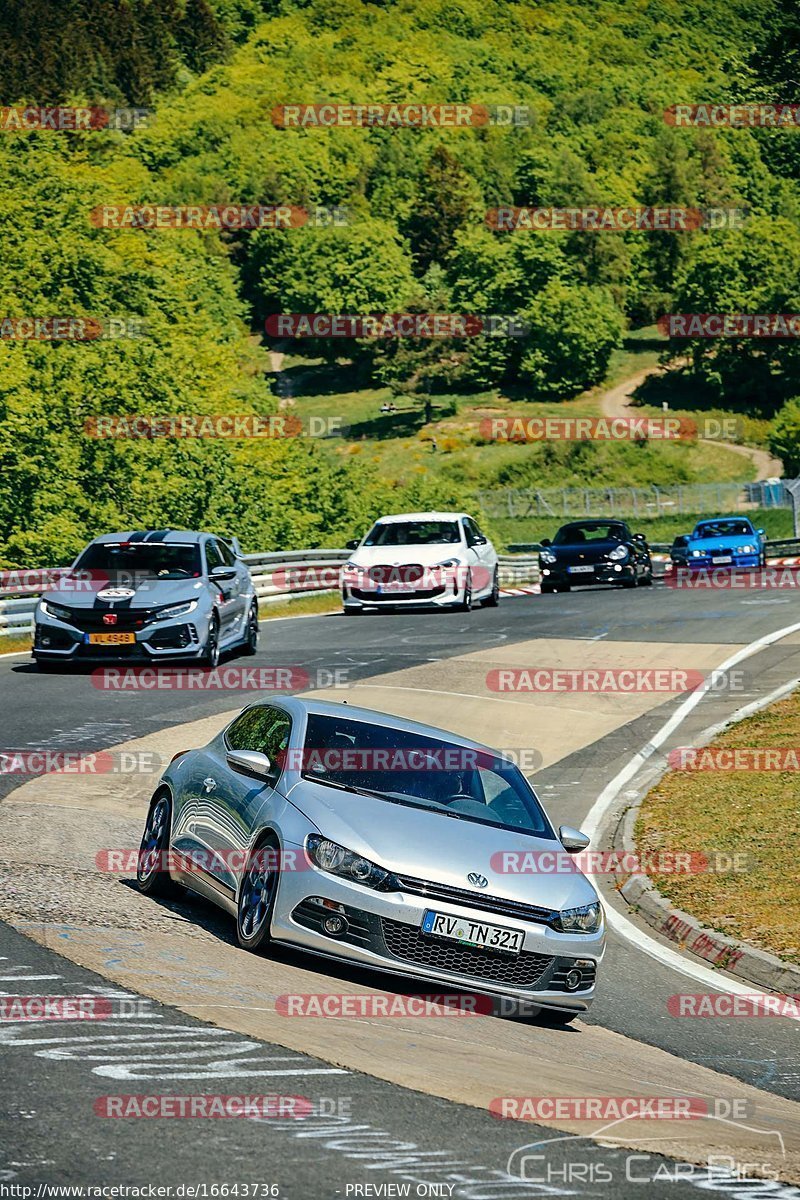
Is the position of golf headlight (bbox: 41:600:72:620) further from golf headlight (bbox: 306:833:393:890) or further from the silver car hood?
golf headlight (bbox: 306:833:393:890)

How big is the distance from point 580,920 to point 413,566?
21.3m

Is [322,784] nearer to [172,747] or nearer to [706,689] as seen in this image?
[172,747]

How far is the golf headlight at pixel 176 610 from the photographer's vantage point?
21344 mm

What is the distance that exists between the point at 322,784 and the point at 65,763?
6705mm

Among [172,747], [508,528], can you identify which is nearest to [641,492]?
[508,528]

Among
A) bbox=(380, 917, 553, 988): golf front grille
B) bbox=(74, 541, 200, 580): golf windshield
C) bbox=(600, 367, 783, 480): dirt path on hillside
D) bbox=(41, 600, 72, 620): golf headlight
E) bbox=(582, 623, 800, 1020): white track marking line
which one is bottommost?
bbox=(600, 367, 783, 480): dirt path on hillside

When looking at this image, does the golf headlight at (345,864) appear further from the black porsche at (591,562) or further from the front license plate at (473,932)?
the black porsche at (591,562)

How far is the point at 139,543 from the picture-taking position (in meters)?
22.2

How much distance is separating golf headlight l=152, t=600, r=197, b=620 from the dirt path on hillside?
8890cm

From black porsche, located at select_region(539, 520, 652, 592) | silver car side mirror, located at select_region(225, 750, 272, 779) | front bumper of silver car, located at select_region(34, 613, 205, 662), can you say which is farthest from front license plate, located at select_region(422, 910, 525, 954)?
black porsche, located at select_region(539, 520, 652, 592)

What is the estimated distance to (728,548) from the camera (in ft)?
139

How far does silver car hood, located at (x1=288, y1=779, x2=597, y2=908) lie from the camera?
345 inches

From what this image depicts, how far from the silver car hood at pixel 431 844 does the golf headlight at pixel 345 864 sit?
0.04 m

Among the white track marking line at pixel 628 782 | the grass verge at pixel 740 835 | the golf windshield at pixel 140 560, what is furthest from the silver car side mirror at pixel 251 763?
the golf windshield at pixel 140 560
